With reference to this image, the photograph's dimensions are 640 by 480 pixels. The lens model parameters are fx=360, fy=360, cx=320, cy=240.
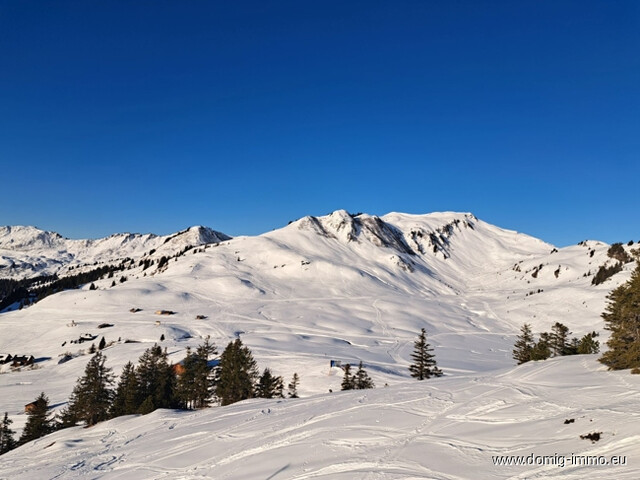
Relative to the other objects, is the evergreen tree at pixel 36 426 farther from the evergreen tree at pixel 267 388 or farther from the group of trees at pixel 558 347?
the group of trees at pixel 558 347

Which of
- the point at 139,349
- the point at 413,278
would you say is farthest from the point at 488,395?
the point at 413,278

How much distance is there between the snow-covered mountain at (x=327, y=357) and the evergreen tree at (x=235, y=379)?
36.7 ft

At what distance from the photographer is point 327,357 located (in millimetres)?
70812

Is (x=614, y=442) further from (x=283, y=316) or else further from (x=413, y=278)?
(x=413, y=278)

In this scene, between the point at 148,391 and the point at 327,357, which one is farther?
the point at 327,357

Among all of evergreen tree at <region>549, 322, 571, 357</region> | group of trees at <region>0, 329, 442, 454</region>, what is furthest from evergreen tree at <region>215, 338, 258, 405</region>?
evergreen tree at <region>549, 322, 571, 357</region>

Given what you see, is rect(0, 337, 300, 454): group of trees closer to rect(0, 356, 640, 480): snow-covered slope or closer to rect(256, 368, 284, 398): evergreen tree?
rect(256, 368, 284, 398): evergreen tree

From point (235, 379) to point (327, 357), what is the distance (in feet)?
98.7

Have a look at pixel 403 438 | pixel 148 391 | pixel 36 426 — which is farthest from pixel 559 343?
pixel 36 426

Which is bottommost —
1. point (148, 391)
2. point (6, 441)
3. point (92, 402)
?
point (6, 441)

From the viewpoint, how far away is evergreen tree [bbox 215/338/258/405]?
143 ft

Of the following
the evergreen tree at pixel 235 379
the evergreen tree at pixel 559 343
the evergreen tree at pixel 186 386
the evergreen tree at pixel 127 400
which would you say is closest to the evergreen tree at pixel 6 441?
the evergreen tree at pixel 127 400

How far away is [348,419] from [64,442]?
23.6 m

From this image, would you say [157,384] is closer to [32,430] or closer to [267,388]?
[32,430]
